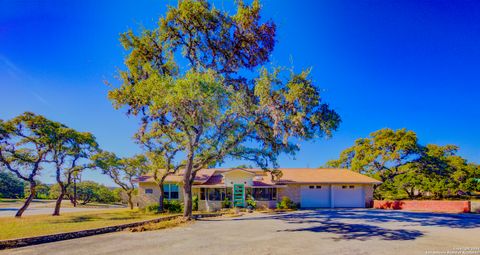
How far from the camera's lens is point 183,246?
1066cm

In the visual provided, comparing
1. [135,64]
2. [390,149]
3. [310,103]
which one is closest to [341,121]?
[310,103]

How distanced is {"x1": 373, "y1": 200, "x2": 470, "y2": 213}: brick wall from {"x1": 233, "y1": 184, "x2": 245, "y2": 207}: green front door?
13252 millimetres

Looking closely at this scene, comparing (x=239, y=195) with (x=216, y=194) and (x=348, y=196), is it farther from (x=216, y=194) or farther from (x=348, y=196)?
(x=348, y=196)

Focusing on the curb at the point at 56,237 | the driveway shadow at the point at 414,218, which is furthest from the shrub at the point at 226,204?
the curb at the point at 56,237

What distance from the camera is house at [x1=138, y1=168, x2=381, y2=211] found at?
28.9 m

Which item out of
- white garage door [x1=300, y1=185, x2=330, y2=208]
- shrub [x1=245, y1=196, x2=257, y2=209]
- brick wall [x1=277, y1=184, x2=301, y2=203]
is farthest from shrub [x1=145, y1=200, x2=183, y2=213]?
white garage door [x1=300, y1=185, x2=330, y2=208]

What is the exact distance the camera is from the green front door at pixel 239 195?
28547 millimetres

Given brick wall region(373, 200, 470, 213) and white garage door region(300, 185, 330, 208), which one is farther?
white garage door region(300, 185, 330, 208)

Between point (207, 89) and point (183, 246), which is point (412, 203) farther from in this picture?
point (183, 246)

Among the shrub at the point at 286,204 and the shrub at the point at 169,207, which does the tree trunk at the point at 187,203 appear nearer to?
the shrub at the point at 169,207

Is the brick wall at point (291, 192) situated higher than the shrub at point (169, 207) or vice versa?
the brick wall at point (291, 192)

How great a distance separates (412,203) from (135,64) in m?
25.9

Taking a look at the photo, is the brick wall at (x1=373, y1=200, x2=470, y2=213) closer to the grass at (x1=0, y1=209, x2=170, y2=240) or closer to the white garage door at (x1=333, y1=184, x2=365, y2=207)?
the white garage door at (x1=333, y1=184, x2=365, y2=207)

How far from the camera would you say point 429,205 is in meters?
26.0
